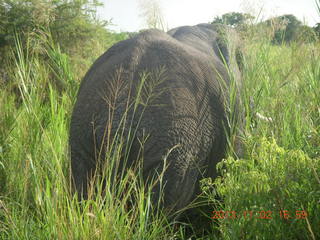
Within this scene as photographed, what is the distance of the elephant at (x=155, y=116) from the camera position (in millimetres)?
1609

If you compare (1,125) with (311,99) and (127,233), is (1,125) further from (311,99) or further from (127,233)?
(311,99)

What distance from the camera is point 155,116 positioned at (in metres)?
1.61

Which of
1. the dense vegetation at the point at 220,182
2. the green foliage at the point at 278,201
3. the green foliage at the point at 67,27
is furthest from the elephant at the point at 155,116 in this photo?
the green foliage at the point at 67,27

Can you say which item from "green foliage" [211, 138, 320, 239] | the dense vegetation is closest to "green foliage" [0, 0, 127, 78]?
the dense vegetation

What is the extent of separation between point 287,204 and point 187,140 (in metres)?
0.53

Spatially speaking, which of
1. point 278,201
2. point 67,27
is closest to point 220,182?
point 278,201

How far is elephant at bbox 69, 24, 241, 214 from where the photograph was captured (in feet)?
5.28

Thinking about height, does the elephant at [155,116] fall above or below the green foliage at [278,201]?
above

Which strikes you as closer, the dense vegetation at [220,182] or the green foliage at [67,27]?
the dense vegetation at [220,182]
